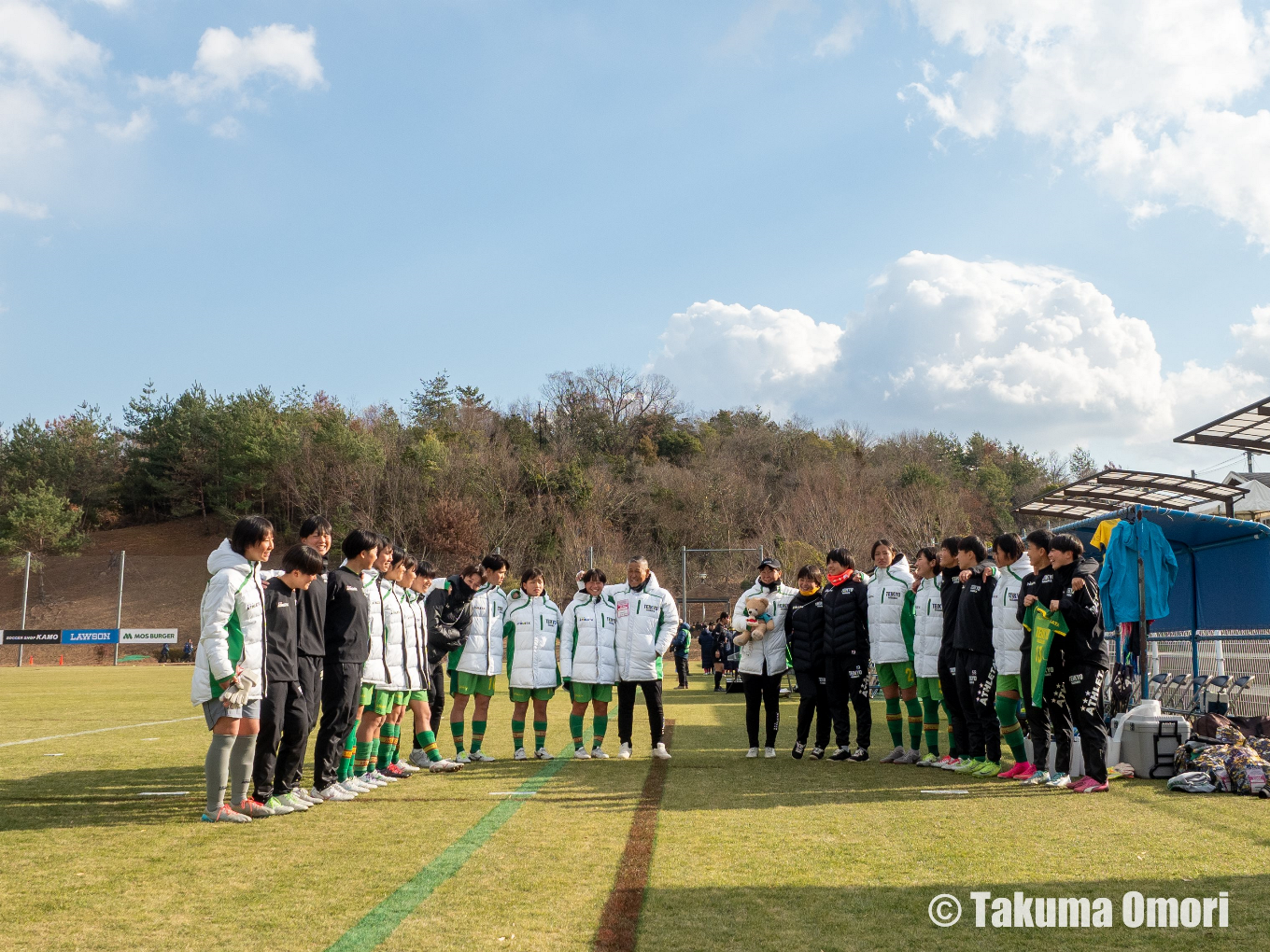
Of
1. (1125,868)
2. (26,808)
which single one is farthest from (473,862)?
(26,808)

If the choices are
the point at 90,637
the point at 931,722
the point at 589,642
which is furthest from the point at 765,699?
the point at 90,637

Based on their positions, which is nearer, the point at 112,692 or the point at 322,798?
the point at 322,798

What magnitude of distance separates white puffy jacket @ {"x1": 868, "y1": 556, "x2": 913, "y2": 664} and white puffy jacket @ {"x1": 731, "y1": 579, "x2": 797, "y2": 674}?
79 centimetres

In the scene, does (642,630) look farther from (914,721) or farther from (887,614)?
(914,721)

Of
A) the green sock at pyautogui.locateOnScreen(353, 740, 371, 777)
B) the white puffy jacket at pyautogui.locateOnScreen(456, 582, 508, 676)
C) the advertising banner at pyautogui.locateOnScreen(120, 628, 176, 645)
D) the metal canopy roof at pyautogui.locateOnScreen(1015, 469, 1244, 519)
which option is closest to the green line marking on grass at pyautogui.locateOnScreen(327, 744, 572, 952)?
the green sock at pyautogui.locateOnScreen(353, 740, 371, 777)

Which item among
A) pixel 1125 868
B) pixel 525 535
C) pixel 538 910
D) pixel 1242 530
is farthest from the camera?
pixel 525 535

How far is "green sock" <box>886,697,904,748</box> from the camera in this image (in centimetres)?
880

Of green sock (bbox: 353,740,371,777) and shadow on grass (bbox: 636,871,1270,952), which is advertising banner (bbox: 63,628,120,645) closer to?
green sock (bbox: 353,740,371,777)

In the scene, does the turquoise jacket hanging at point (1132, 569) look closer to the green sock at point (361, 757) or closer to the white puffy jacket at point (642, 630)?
the white puffy jacket at point (642, 630)

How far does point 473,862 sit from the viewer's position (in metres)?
4.59

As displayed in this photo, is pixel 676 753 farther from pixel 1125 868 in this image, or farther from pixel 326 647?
pixel 1125 868

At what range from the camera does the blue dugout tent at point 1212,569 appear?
34.0 ft

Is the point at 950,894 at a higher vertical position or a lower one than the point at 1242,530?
lower

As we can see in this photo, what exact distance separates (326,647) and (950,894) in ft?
14.7
